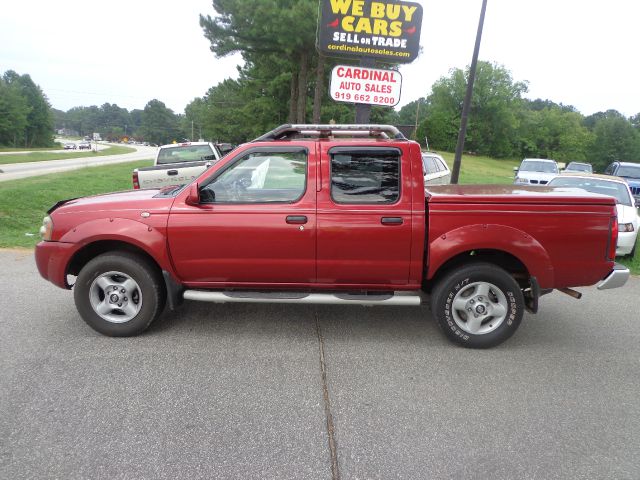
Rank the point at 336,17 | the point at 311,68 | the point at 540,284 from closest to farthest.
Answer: the point at 540,284 → the point at 336,17 → the point at 311,68

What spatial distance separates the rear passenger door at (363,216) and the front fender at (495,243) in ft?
1.10

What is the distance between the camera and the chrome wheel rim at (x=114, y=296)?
3.95 m

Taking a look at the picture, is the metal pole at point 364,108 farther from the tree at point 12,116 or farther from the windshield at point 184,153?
the tree at point 12,116

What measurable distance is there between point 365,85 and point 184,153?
5.78m

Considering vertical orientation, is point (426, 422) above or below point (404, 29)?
below

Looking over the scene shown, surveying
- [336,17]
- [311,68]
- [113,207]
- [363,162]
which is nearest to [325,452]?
[363,162]

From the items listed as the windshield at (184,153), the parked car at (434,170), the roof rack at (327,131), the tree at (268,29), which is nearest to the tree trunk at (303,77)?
the tree at (268,29)

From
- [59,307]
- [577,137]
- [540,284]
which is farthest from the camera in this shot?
[577,137]

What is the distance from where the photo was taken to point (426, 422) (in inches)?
113

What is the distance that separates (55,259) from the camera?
155 inches

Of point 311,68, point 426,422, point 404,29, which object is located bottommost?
point 426,422

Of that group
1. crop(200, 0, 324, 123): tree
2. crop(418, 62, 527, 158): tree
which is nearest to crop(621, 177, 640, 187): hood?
crop(200, 0, 324, 123): tree

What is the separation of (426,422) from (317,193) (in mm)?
2011

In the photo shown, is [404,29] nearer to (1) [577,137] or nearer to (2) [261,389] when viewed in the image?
(2) [261,389]
